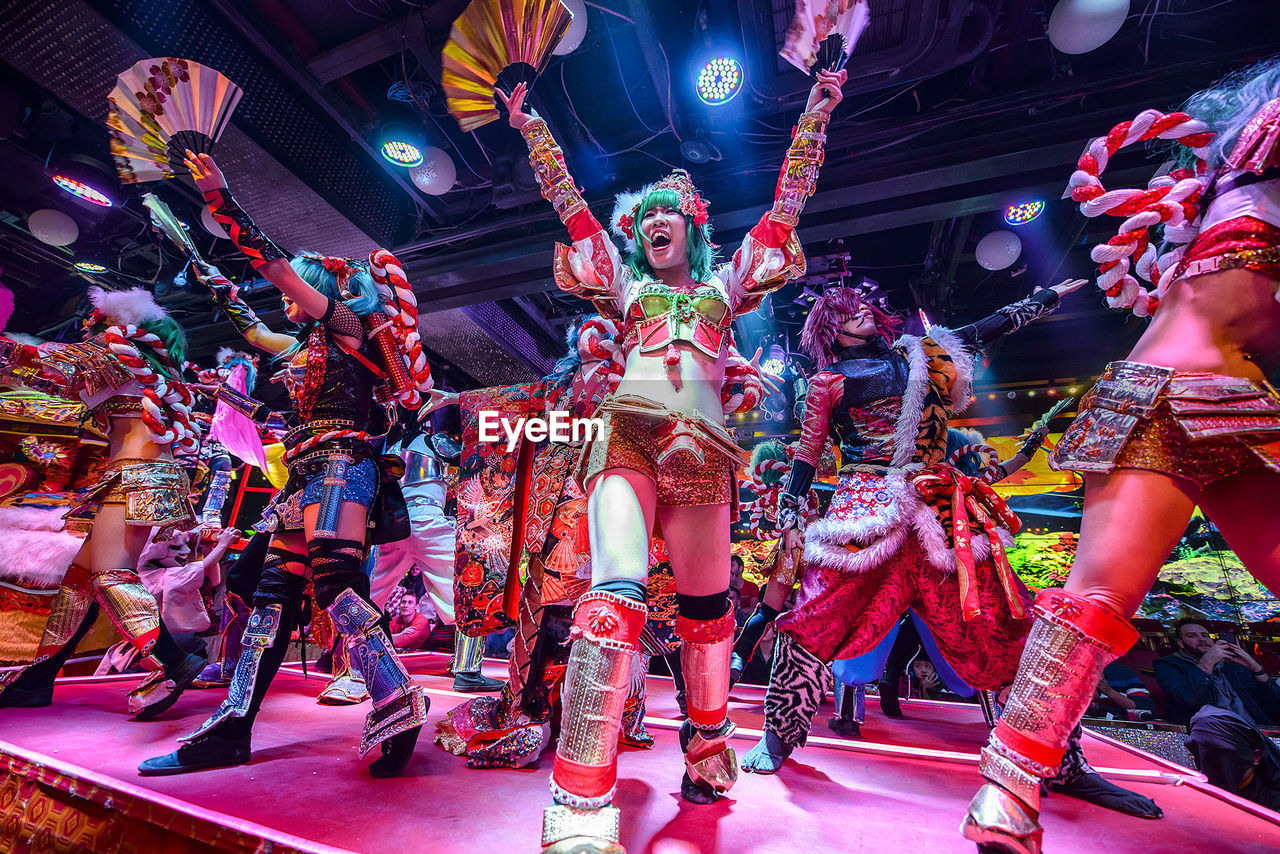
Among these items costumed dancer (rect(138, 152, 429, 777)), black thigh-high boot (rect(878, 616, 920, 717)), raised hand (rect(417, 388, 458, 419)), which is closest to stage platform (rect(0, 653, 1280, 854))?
costumed dancer (rect(138, 152, 429, 777))

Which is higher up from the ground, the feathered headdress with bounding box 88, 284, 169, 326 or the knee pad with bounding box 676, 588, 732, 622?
the feathered headdress with bounding box 88, 284, 169, 326

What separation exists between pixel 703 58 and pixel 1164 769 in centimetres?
497

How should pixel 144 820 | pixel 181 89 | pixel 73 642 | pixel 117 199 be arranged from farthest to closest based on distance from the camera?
pixel 117 199 < pixel 73 642 < pixel 181 89 < pixel 144 820

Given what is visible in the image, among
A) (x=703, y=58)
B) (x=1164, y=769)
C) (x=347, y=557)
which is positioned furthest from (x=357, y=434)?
(x=1164, y=769)

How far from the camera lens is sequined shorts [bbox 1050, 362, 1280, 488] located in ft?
4.17

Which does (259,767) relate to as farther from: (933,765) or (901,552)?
(933,765)

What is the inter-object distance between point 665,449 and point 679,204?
1.05m

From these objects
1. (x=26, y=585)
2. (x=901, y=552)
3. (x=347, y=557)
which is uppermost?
(x=901, y=552)

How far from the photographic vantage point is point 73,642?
3.12m

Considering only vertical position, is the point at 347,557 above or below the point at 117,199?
below

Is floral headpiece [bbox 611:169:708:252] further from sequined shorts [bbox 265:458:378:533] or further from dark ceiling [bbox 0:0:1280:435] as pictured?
dark ceiling [bbox 0:0:1280:435]

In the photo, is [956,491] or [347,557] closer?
[347,557]

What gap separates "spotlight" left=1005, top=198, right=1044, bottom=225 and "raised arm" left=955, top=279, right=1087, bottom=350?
251cm

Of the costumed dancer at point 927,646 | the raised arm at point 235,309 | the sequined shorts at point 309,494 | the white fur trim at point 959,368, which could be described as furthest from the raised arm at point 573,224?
the costumed dancer at point 927,646
